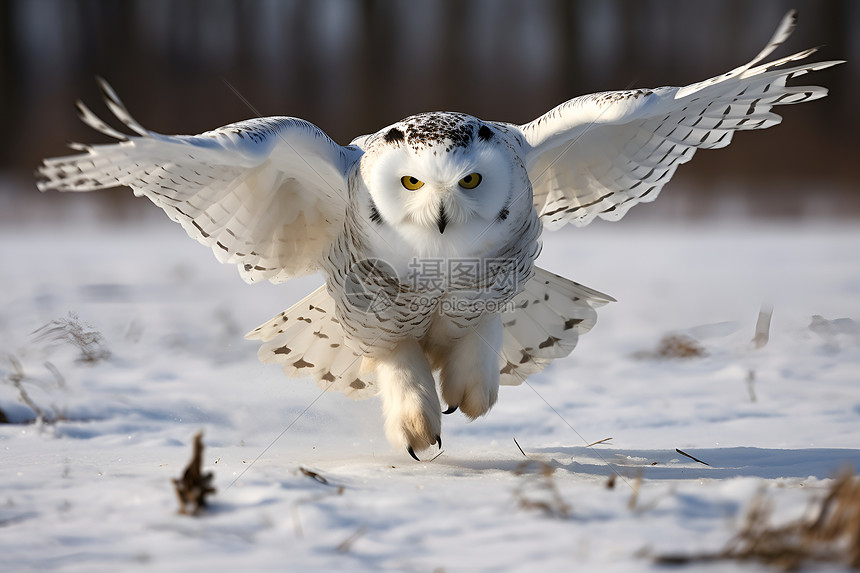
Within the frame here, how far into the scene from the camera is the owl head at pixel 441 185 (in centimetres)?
266

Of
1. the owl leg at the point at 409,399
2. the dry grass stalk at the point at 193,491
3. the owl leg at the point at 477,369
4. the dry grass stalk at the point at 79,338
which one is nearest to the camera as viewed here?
the dry grass stalk at the point at 193,491

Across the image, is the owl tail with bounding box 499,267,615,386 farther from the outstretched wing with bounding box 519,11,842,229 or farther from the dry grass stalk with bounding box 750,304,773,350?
the dry grass stalk with bounding box 750,304,773,350

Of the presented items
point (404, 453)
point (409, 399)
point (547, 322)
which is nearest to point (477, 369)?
point (409, 399)

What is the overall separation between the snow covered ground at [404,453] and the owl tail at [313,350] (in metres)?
0.21

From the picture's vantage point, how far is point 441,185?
2646 mm

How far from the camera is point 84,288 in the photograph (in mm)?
6691

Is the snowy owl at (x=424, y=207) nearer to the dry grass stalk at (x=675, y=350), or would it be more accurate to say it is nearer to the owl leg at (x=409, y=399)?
the owl leg at (x=409, y=399)

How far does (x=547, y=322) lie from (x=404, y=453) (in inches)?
41.1

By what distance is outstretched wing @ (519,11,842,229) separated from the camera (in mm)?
3199

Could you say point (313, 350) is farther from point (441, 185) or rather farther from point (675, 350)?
point (675, 350)

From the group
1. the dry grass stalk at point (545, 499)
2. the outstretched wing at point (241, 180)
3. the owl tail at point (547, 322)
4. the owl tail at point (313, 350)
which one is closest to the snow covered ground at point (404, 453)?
the dry grass stalk at point (545, 499)

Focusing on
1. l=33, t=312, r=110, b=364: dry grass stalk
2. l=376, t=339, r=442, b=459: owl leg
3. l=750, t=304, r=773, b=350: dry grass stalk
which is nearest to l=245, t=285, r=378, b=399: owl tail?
l=376, t=339, r=442, b=459: owl leg

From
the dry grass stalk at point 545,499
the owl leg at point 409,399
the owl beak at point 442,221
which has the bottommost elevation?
the dry grass stalk at point 545,499

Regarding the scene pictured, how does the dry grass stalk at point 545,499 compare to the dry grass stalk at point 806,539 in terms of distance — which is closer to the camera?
the dry grass stalk at point 806,539
